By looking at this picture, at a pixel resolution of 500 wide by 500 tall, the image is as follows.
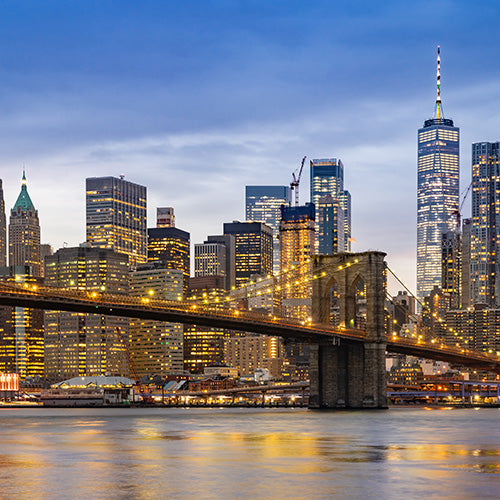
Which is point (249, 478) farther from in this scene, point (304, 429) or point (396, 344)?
point (396, 344)

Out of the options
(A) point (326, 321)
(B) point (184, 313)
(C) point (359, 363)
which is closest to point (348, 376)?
(C) point (359, 363)

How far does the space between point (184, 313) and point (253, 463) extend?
41420mm

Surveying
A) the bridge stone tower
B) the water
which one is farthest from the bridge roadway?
the water

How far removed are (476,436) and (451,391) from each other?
14146 cm

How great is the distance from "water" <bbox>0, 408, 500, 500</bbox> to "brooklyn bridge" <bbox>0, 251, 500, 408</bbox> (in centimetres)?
1456

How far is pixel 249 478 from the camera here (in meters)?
35.9

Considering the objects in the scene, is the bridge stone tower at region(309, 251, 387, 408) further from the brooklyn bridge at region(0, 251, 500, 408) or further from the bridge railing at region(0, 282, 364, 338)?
the bridge railing at region(0, 282, 364, 338)

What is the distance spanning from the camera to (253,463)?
41125 mm

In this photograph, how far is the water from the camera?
32875 mm

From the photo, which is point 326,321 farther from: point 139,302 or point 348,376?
point 139,302

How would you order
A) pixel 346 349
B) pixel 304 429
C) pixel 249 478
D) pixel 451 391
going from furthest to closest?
pixel 451 391, pixel 346 349, pixel 304 429, pixel 249 478

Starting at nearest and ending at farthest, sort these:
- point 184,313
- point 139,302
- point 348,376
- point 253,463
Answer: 1. point 253,463
2. point 139,302
3. point 184,313
4. point 348,376

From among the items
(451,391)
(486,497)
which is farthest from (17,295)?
(451,391)

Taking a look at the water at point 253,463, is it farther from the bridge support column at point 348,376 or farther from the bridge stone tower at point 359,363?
the bridge stone tower at point 359,363
